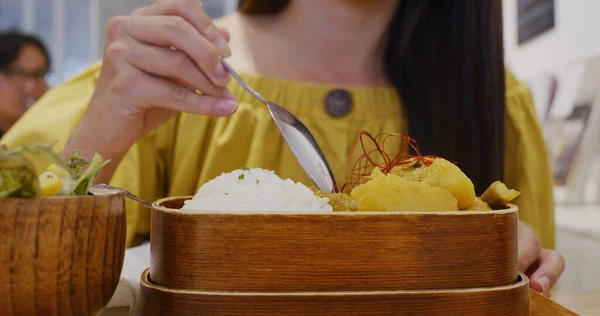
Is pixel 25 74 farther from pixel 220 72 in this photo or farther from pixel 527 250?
pixel 527 250

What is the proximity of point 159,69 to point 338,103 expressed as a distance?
424 millimetres

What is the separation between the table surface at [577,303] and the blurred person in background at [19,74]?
248 centimetres

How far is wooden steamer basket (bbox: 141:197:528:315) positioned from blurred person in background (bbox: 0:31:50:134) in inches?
103

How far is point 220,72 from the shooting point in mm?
801

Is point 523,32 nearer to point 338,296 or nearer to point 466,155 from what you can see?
point 466,155

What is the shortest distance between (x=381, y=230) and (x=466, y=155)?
30.3 inches

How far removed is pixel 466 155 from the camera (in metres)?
1.12

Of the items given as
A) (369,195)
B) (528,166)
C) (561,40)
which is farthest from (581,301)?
(561,40)

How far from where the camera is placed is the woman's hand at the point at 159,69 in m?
0.79

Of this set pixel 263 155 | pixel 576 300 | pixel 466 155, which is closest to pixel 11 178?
pixel 576 300

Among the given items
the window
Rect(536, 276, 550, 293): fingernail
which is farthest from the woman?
the window

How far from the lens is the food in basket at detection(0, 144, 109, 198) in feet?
1.14

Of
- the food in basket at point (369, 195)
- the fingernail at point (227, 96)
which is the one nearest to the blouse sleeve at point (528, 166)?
the fingernail at point (227, 96)

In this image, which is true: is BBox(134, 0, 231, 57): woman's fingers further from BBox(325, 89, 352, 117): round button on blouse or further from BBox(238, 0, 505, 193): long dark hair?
BBox(238, 0, 505, 193): long dark hair
